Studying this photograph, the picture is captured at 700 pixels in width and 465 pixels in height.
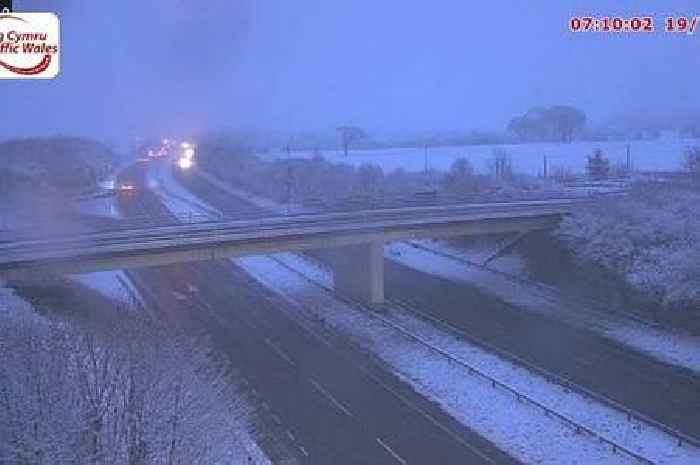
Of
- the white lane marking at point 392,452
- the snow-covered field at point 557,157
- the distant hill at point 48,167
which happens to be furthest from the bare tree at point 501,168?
the white lane marking at point 392,452

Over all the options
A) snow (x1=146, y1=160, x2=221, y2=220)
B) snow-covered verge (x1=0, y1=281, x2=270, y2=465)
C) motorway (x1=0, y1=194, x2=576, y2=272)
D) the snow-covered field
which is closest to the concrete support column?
motorway (x1=0, y1=194, x2=576, y2=272)

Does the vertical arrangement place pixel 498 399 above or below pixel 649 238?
below

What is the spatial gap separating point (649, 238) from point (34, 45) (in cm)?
2964

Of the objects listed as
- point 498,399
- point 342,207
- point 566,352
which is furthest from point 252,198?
point 498,399

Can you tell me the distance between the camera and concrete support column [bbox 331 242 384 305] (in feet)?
116

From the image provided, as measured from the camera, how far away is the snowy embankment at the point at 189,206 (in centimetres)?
1947

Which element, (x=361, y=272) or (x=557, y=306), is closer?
(x=557, y=306)

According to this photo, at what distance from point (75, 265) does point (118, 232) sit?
175 inches

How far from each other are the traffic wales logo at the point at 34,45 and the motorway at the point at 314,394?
34.5ft

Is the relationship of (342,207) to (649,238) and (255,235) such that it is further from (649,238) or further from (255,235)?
(649,238)

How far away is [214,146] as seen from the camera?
11912 cm

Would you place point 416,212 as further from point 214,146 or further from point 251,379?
point 214,146

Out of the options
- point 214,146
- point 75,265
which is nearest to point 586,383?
point 75,265

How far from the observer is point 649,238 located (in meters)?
37.2
